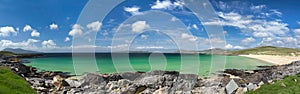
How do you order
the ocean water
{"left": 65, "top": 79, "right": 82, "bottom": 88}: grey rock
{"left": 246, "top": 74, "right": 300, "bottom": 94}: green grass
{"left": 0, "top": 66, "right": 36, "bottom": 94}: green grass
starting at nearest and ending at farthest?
{"left": 0, "top": 66, "right": 36, "bottom": 94}: green grass → {"left": 246, "top": 74, "right": 300, "bottom": 94}: green grass → {"left": 65, "top": 79, "right": 82, "bottom": 88}: grey rock → the ocean water

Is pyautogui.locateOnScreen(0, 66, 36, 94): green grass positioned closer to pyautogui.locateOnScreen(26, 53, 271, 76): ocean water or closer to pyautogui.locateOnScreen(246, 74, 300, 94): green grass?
pyautogui.locateOnScreen(246, 74, 300, 94): green grass

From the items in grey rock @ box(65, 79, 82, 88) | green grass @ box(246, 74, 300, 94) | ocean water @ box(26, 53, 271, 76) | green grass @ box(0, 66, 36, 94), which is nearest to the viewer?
green grass @ box(0, 66, 36, 94)

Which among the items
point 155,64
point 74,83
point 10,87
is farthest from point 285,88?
point 155,64

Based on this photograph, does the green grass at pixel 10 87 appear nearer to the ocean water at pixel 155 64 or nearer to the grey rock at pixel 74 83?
the grey rock at pixel 74 83

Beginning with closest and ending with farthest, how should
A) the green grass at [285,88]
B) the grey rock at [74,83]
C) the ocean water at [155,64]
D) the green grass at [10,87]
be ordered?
1. the green grass at [10,87]
2. the green grass at [285,88]
3. the grey rock at [74,83]
4. the ocean water at [155,64]

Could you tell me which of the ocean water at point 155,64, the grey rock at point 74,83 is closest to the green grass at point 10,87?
the grey rock at point 74,83

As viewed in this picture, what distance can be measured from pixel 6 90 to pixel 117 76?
27.6 metres

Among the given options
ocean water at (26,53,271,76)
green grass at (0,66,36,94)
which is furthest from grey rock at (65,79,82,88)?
ocean water at (26,53,271,76)

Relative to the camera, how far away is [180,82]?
24.2m

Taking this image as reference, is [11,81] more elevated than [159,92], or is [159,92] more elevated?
[11,81]

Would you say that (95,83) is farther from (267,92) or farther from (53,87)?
(267,92)

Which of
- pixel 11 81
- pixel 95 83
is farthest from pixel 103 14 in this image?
pixel 11 81

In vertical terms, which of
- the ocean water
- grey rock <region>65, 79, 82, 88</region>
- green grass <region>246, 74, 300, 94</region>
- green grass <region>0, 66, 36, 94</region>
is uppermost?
green grass <region>0, 66, 36, 94</region>

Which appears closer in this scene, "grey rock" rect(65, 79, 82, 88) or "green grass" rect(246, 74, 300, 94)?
"green grass" rect(246, 74, 300, 94)
